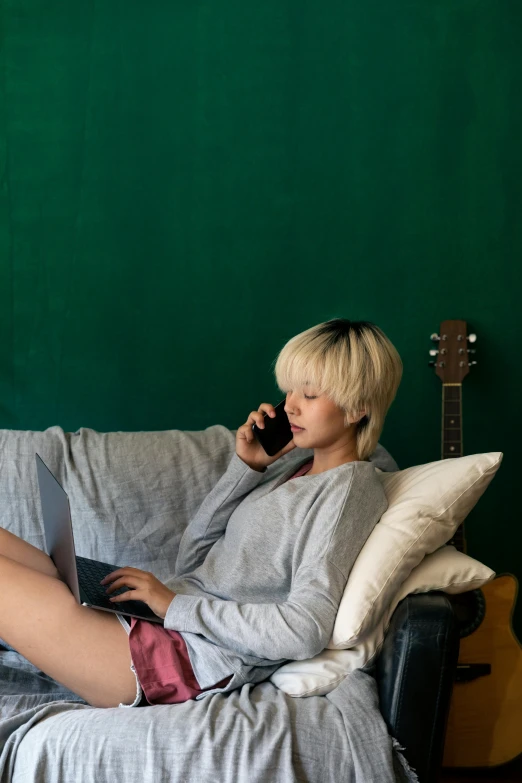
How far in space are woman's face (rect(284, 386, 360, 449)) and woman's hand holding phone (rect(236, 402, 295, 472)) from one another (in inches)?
7.0

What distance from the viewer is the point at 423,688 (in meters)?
1.36

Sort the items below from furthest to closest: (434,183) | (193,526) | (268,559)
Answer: (434,183) → (193,526) → (268,559)

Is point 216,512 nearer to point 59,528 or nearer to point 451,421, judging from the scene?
point 59,528

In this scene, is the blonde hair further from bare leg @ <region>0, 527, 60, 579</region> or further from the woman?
bare leg @ <region>0, 527, 60, 579</region>

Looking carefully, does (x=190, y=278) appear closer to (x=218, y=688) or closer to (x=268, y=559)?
(x=268, y=559)

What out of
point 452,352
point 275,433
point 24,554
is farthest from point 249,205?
point 24,554

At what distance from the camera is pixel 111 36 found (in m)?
2.37

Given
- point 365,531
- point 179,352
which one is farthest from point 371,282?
point 365,531

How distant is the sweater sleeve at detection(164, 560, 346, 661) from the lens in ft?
4.64

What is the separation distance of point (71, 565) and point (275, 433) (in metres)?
0.60

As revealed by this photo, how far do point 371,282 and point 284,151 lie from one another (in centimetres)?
46

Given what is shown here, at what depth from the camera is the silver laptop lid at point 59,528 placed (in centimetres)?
143

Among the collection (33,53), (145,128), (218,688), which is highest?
(33,53)

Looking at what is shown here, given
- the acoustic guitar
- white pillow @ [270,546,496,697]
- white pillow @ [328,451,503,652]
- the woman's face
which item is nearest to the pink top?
white pillow @ [270,546,496,697]
